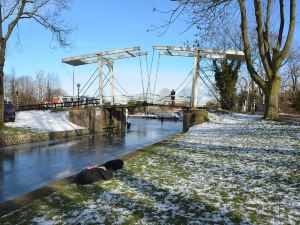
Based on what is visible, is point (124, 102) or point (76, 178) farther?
point (124, 102)

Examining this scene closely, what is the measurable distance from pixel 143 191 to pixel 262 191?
2.17 m

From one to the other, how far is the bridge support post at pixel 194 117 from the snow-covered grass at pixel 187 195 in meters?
17.6

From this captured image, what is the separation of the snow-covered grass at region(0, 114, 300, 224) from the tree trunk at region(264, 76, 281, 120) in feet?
37.5

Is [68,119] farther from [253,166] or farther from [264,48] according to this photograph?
[253,166]

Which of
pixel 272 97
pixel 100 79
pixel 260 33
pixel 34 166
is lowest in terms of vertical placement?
pixel 34 166

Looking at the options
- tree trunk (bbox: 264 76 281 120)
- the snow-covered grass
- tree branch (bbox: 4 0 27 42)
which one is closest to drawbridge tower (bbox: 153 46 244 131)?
tree trunk (bbox: 264 76 281 120)

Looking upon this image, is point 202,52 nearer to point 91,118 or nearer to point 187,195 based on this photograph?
point 91,118

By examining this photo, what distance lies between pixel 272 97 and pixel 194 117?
27.1 ft

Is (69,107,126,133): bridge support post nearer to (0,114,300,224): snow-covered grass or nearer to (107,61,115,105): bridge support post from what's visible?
(107,61,115,105): bridge support post

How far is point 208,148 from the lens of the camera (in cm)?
1302

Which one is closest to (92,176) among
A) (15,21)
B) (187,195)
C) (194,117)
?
(187,195)

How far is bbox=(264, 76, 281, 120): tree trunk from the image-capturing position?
21422 mm

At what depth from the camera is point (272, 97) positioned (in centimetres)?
2161

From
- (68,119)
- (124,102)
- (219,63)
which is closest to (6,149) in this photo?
(68,119)
